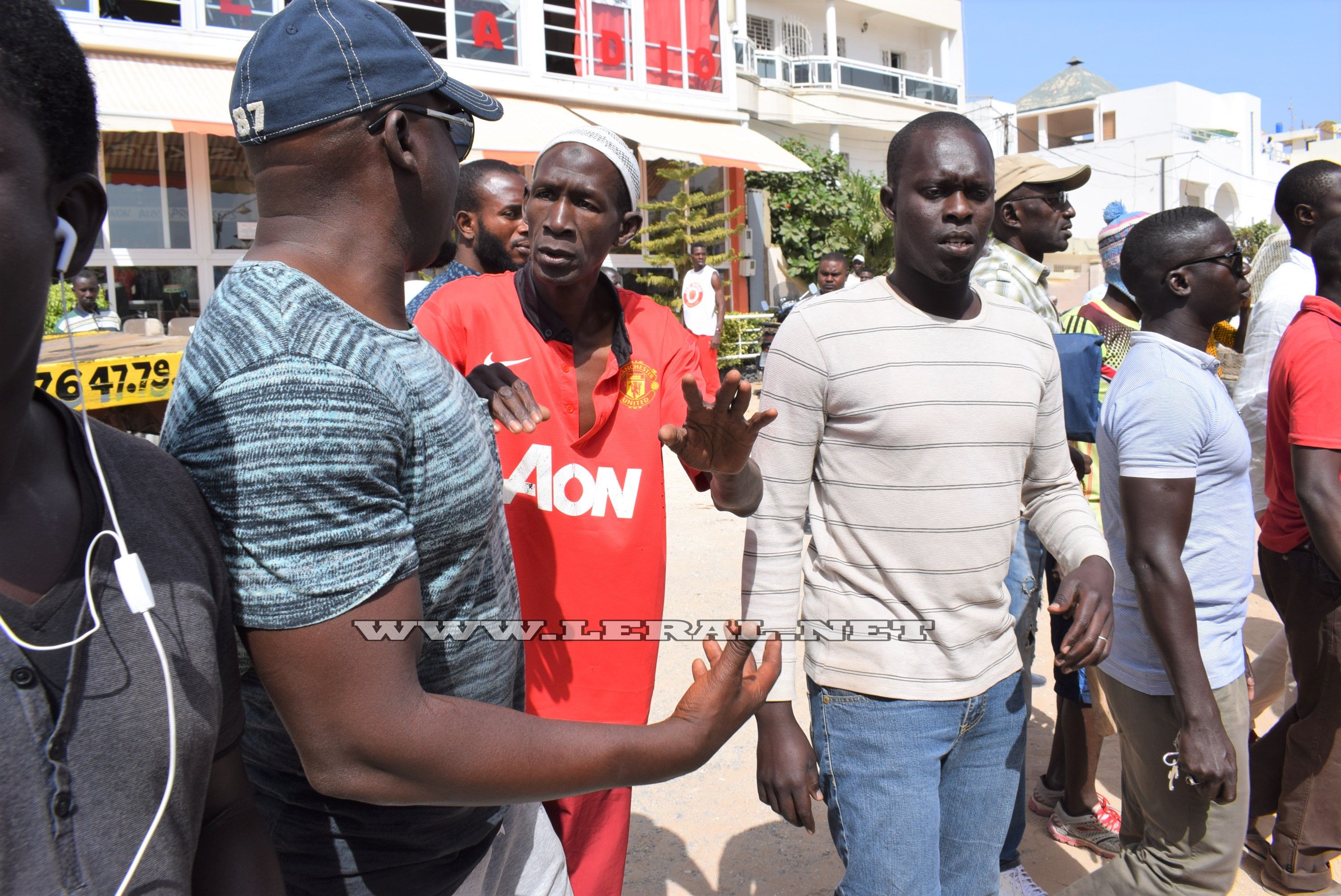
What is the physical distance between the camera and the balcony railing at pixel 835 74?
22595 millimetres

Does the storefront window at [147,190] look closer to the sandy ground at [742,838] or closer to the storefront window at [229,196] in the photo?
the storefront window at [229,196]

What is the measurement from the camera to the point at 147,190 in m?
11.5

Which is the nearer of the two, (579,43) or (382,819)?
(382,819)

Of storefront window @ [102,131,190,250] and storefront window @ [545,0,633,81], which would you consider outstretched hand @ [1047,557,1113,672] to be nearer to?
storefront window @ [102,131,190,250]

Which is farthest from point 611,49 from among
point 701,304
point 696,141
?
point 701,304

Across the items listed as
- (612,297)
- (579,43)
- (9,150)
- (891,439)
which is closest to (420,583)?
(9,150)

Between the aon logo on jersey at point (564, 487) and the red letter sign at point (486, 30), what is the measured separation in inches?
506

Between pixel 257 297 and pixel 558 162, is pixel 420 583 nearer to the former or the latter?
pixel 257 297

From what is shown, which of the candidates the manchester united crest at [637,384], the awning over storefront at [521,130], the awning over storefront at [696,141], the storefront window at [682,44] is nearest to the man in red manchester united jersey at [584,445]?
the manchester united crest at [637,384]

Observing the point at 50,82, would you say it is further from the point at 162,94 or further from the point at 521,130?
the point at 521,130

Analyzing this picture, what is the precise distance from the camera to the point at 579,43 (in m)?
14.5

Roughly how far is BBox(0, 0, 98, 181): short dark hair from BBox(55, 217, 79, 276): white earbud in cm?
4

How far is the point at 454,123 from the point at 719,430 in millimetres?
755

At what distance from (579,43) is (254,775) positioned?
14.8 metres
